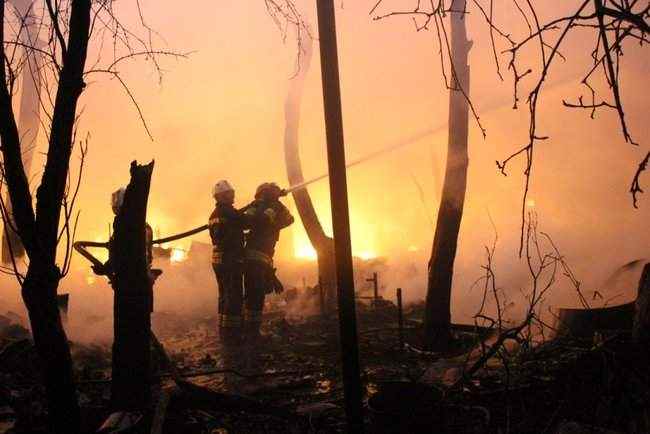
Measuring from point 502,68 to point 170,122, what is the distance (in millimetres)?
14727

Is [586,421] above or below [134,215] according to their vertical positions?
below

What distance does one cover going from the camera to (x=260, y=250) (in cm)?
765

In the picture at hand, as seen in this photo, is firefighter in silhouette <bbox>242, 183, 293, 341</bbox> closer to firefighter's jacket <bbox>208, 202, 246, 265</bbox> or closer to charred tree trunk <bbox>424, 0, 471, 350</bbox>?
firefighter's jacket <bbox>208, 202, 246, 265</bbox>

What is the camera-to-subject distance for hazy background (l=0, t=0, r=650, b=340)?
1418 centimetres

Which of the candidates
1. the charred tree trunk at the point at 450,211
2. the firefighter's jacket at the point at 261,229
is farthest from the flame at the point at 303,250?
the charred tree trunk at the point at 450,211

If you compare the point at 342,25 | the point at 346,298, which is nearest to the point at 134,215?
the point at 346,298

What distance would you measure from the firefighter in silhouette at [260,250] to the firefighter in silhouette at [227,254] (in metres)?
0.14

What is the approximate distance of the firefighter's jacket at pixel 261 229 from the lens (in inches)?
299

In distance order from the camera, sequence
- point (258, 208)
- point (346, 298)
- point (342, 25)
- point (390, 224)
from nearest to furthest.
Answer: point (346, 298), point (258, 208), point (342, 25), point (390, 224)

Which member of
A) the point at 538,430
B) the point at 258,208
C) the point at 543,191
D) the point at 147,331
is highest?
the point at 543,191

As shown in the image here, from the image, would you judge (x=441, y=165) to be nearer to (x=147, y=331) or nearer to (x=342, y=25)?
(x=342, y=25)

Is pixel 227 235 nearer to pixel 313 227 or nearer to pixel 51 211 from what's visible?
pixel 313 227

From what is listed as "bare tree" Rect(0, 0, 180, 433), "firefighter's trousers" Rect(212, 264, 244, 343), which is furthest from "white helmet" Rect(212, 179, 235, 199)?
"bare tree" Rect(0, 0, 180, 433)

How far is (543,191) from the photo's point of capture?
17266 mm
